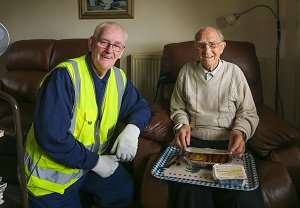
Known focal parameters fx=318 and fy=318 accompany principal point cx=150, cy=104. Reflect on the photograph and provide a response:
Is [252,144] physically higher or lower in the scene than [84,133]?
lower

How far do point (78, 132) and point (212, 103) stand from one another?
0.73 m

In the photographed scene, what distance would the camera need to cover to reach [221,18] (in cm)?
250

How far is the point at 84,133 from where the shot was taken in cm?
146

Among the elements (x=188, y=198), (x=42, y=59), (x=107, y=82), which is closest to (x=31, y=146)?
(x=107, y=82)

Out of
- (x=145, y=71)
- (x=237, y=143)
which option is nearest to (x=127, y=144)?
(x=237, y=143)

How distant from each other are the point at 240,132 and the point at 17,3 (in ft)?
8.15

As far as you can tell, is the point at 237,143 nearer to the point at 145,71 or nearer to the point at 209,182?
the point at 209,182

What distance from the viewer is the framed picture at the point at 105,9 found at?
2.70 meters

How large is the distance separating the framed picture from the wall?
48 mm

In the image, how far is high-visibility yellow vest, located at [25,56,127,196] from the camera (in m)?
1.39

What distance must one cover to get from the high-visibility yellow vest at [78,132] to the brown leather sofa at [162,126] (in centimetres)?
18

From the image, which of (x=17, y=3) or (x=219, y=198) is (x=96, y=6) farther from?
(x=219, y=198)

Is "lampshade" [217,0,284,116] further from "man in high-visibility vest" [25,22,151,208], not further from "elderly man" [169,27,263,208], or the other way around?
"man in high-visibility vest" [25,22,151,208]

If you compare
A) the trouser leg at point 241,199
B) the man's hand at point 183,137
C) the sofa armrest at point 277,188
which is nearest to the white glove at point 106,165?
the man's hand at point 183,137
